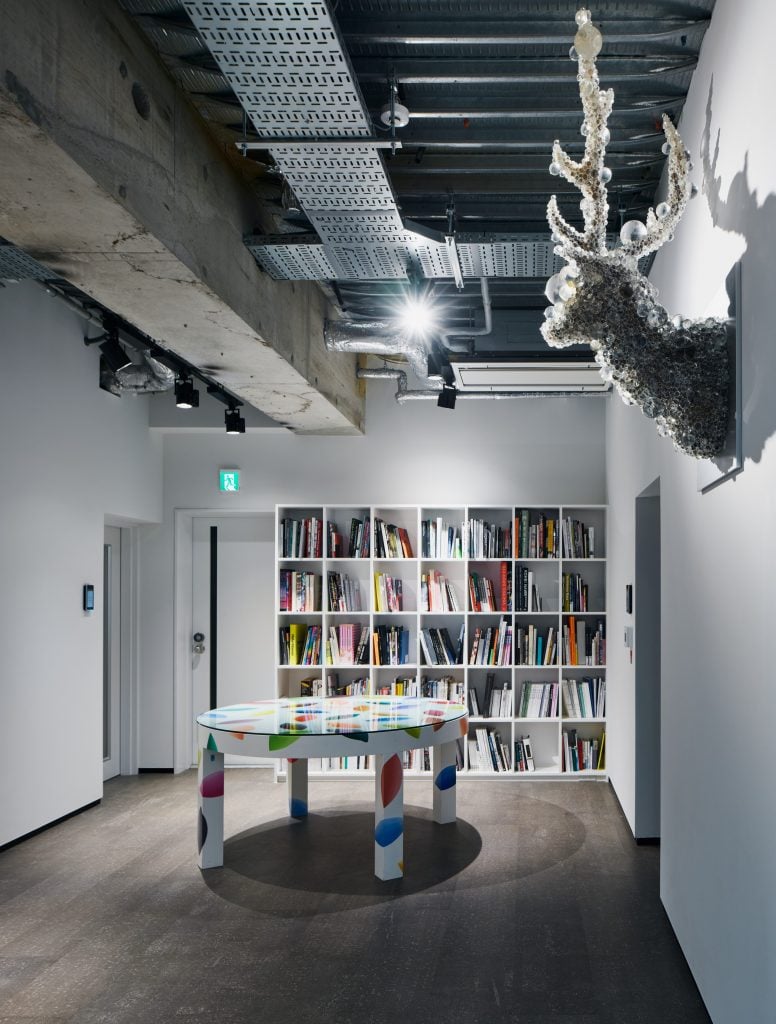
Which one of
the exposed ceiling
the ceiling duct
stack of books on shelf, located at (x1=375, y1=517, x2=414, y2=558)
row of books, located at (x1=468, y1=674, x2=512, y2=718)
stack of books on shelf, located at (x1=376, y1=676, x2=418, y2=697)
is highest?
the exposed ceiling

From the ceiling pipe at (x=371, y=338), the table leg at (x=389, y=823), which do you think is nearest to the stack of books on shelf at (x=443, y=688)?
the table leg at (x=389, y=823)

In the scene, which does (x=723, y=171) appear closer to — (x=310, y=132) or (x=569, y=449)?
(x=310, y=132)

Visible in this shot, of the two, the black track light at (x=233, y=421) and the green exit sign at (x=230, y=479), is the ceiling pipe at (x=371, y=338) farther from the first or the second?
the green exit sign at (x=230, y=479)

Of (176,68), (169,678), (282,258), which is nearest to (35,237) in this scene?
(176,68)

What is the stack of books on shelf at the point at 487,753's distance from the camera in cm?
668

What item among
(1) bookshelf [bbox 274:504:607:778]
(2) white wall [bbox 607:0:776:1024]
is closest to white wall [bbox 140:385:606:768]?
(1) bookshelf [bbox 274:504:607:778]

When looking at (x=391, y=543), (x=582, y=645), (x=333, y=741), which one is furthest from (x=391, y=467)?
(x=333, y=741)

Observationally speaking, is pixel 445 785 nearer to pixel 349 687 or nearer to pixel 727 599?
pixel 349 687

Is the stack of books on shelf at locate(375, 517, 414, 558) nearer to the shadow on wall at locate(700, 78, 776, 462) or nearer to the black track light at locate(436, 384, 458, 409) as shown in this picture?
the black track light at locate(436, 384, 458, 409)

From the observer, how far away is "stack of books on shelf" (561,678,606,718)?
666 cm

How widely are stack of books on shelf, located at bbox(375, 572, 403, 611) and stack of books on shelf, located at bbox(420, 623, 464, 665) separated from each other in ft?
0.96

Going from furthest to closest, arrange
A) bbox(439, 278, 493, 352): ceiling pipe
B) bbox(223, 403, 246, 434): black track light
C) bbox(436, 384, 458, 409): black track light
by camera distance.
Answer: bbox(223, 403, 246, 434): black track light
bbox(436, 384, 458, 409): black track light
bbox(439, 278, 493, 352): ceiling pipe

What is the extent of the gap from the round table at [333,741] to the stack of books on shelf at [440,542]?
1777 mm

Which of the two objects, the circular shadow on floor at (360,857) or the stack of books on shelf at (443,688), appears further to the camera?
the stack of books on shelf at (443,688)
